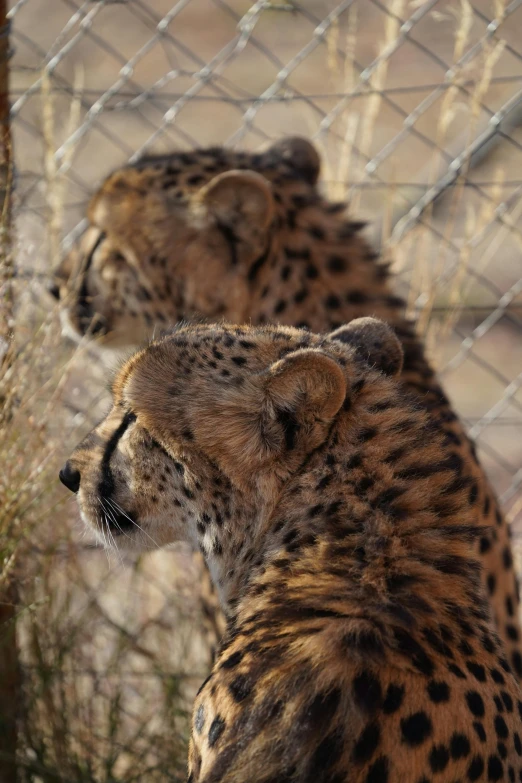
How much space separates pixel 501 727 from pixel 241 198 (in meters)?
1.71

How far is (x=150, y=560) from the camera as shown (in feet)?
12.0

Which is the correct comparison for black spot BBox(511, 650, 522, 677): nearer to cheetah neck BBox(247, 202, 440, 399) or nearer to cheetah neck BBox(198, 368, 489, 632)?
cheetah neck BBox(247, 202, 440, 399)

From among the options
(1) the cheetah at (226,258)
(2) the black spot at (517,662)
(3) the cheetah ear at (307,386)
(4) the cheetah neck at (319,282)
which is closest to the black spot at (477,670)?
(3) the cheetah ear at (307,386)

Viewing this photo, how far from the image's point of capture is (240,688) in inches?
64.6

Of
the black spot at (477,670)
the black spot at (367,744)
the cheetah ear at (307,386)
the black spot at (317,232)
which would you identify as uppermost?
the cheetah ear at (307,386)

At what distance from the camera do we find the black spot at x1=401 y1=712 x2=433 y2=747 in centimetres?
157

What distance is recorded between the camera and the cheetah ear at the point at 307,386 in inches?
68.3

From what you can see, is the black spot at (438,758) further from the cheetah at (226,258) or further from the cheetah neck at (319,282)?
the cheetah neck at (319,282)

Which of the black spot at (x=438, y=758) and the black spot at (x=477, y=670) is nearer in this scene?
the black spot at (x=438, y=758)

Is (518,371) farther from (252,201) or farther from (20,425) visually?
(20,425)

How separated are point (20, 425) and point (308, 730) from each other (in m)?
1.09

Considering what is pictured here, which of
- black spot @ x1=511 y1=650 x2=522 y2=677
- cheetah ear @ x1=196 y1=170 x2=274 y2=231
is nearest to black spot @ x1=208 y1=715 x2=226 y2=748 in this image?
black spot @ x1=511 y1=650 x2=522 y2=677

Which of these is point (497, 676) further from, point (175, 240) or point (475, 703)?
point (175, 240)

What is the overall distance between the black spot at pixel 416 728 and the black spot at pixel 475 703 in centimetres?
9
